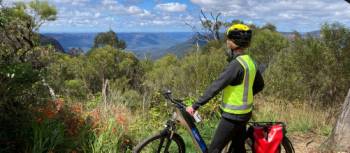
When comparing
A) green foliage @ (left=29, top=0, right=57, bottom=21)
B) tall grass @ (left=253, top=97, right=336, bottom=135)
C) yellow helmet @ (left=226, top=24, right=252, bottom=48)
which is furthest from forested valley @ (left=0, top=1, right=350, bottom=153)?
green foliage @ (left=29, top=0, right=57, bottom=21)

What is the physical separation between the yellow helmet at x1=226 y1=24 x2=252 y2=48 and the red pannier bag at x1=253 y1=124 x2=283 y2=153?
1.12 meters

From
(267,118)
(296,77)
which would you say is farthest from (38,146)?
(296,77)

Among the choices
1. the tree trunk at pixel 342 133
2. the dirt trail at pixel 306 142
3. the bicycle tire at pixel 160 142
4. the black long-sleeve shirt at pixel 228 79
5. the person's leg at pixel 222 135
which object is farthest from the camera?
the dirt trail at pixel 306 142

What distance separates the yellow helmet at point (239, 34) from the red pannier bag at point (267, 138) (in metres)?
1.12

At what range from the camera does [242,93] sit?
15.1ft

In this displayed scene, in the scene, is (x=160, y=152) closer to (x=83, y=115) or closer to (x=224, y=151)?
(x=224, y=151)

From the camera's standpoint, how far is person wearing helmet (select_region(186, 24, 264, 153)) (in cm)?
449

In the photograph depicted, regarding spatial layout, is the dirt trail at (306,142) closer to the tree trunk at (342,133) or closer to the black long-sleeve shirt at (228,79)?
the tree trunk at (342,133)

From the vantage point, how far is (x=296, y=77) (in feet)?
53.4

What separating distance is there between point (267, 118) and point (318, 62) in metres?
8.34

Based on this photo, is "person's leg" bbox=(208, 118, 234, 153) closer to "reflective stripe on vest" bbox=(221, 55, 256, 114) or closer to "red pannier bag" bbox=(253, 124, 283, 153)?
"reflective stripe on vest" bbox=(221, 55, 256, 114)

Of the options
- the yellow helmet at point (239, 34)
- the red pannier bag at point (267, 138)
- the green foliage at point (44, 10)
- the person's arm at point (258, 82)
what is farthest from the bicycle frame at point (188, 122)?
the green foliage at point (44, 10)

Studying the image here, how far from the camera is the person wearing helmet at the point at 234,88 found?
449 cm

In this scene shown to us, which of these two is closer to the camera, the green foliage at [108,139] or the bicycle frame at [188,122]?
the bicycle frame at [188,122]
